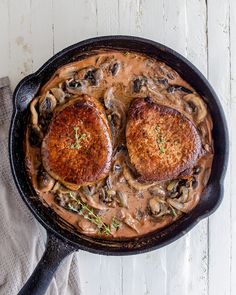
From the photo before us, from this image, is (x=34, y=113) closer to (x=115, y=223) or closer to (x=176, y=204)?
(x=115, y=223)

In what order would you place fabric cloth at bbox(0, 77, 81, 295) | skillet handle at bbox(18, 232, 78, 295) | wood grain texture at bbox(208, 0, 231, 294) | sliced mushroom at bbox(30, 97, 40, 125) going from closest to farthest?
skillet handle at bbox(18, 232, 78, 295), sliced mushroom at bbox(30, 97, 40, 125), fabric cloth at bbox(0, 77, 81, 295), wood grain texture at bbox(208, 0, 231, 294)

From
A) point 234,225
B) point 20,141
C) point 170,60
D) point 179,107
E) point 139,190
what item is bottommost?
point 234,225

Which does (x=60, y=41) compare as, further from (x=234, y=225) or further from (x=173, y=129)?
(x=234, y=225)

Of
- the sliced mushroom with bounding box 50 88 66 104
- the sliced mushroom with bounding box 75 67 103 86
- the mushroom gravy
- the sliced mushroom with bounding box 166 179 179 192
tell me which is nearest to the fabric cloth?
the mushroom gravy

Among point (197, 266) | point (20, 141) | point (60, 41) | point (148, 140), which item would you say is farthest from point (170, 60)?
point (197, 266)

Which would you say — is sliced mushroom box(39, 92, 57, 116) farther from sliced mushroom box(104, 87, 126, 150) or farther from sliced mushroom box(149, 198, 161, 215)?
sliced mushroom box(149, 198, 161, 215)

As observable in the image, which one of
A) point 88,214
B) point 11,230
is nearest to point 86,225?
point 88,214

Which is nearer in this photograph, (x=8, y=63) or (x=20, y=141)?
(x=20, y=141)
